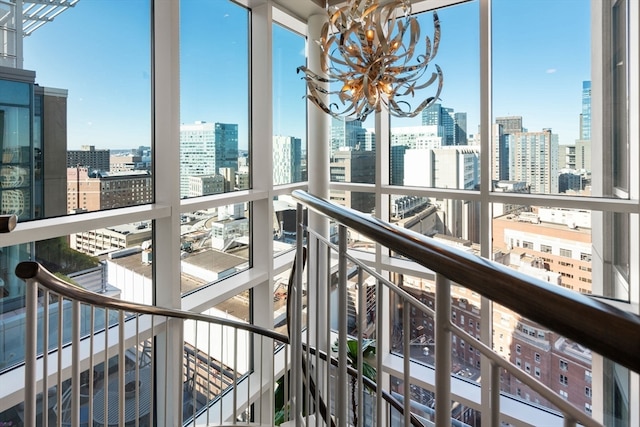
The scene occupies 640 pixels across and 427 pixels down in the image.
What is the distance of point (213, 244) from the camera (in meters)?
3.75

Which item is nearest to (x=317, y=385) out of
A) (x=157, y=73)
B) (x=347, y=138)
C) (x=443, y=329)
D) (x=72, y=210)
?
(x=443, y=329)

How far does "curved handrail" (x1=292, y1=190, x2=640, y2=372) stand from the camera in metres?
0.36

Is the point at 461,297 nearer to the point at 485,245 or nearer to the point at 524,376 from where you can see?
the point at 485,245

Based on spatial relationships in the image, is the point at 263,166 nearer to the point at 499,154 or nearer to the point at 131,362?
the point at 131,362

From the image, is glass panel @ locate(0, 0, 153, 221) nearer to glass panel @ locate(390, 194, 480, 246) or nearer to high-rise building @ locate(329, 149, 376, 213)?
high-rise building @ locate(329, 149, 376, 213)

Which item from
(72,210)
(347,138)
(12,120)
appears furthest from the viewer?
(347,138)

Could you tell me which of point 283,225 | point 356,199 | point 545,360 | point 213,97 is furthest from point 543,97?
point 213,97

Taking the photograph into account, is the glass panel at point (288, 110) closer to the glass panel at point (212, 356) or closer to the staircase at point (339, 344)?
the staircase at point (339, 344)

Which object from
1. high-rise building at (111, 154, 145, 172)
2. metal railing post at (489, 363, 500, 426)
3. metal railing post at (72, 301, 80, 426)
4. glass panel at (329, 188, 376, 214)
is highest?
high-rise building at (111, 154, 145, 172)

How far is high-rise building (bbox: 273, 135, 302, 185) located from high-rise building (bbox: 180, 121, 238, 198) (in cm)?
59

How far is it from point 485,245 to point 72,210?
139 inches

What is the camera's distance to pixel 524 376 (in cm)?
54

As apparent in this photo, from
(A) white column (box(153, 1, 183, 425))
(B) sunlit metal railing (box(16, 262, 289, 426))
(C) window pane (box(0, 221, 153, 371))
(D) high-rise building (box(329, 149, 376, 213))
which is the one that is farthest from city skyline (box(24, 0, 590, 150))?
→ (B) sunlit metal railing (box(16, 262, 289, 426))

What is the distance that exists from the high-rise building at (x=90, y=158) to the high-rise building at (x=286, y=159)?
1.89m
